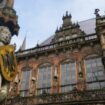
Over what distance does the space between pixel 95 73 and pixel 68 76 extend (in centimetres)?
235

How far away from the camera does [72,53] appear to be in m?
20.9

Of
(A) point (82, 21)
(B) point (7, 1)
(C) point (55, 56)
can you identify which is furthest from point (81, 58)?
(B) point (7, 1)

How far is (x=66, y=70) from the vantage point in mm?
20484

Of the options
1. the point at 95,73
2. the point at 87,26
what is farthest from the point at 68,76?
the point at 87,26

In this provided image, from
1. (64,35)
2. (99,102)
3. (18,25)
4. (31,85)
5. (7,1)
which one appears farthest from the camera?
(64,35)

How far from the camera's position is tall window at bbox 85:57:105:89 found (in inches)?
723

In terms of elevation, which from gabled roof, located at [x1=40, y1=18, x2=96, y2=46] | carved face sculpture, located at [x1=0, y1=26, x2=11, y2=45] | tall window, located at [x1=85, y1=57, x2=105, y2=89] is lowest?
carved face sculpture, located at [x1=0, y1=26, x2=11, y2=45]

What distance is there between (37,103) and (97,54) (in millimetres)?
6229

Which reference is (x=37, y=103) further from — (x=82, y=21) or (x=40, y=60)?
(x=82, y=21)

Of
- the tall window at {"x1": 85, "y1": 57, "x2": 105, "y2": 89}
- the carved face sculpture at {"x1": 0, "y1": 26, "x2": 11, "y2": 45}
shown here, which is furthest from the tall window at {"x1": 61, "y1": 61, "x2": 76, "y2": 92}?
the carved face sculpture at {"x1": 0, "y1": 26, "x2": 11, "y2": 45}

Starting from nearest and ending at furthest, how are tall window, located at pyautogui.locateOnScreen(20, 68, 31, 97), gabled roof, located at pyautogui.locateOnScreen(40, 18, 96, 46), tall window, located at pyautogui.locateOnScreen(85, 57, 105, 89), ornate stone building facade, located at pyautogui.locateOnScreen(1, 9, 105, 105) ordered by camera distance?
ornate stone building facade, located at pyautogui.locateOnScreen(1, 9, 105, 105)
tall window, located at pyautogui.locateOnScreen(85, 57, 105, 89)
tall window, located at pyautogui.locateOnScreen(20, 68, 31, 97)
gabled roof, located at pyautogui.locateOnScreen(40, 18, 96, 46)

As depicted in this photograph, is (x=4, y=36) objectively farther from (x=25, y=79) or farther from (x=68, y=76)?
(x=25, y=79)

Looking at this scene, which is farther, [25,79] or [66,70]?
[25,79]

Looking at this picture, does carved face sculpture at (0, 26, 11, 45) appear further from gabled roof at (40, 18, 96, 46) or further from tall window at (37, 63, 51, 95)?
gabled roof at (40, 18, 96, 46)
